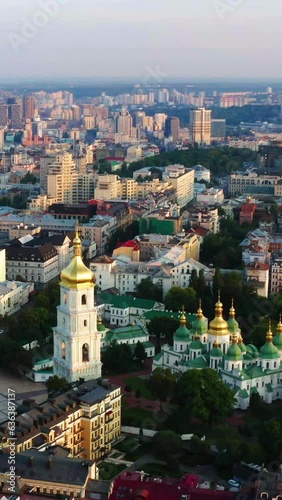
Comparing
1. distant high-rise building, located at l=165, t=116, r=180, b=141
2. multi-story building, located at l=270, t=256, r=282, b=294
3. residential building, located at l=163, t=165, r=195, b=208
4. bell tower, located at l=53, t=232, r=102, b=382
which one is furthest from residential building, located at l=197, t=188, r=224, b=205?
distant high-rise building, located at l=165, t=116, r=180, b=141

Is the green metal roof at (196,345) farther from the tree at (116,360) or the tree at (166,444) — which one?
the tree at (166,444)

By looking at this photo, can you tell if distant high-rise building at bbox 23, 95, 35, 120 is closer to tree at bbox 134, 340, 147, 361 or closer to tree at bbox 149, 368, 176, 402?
tree at bbox 134, 340, 147, 361

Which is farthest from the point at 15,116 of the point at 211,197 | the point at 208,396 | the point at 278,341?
the point at 208,396

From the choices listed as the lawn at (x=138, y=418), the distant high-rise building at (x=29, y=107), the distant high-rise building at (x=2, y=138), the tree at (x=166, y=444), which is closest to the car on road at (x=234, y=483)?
the tree at (x=166, y=444)

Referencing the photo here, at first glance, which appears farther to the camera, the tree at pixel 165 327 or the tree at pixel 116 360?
the tree at pixel 165 327

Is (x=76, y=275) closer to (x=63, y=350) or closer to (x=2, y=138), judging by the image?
(x=63, y=350)

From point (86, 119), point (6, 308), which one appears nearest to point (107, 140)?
point (86, 119)
